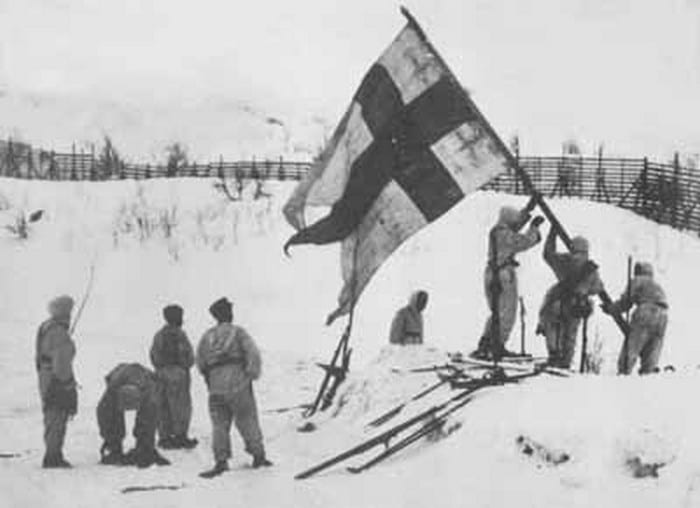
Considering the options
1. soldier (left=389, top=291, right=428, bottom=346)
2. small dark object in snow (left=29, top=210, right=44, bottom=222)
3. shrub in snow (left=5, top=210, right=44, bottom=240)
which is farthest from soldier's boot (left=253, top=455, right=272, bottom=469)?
small dark object in snow (left=29, top=210, right=44, bottom=222)

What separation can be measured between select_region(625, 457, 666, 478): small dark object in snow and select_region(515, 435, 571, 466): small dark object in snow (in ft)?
1.70

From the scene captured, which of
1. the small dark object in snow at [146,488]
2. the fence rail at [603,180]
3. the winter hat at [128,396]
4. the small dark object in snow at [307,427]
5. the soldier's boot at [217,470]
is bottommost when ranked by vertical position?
the small dark object in snow at [146,488]

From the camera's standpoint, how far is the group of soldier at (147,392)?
12.5 m

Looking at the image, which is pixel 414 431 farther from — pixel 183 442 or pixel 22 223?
A: pixel 22 223

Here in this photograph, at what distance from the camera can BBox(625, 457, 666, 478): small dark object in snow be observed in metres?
9.54

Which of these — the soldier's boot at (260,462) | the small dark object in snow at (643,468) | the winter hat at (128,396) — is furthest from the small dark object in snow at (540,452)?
the winter hat at (128,396)

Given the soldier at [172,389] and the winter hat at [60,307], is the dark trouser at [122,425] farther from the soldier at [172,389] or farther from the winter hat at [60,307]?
the soldier at [172,389]

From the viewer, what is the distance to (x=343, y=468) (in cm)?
1179

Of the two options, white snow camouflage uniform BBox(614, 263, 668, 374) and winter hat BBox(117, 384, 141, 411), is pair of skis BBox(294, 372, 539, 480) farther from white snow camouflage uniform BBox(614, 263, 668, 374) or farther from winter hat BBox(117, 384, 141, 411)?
white snow camouflage uniform BBox(614, 263, 668, 374)

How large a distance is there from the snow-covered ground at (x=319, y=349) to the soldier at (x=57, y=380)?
32 centimetres

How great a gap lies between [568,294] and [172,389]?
3.95 m

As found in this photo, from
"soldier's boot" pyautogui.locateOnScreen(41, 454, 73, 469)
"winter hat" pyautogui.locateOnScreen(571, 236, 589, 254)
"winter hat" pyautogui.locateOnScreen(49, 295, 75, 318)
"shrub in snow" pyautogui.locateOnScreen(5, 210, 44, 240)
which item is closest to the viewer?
"soldier's boot" pyautogui.locateOnScreen(41, 454, 73, 469)

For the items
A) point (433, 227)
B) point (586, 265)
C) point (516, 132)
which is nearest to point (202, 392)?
point (586, 265)

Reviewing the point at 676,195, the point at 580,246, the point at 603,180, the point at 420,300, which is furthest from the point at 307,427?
the point at 603,180
